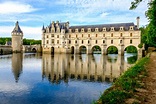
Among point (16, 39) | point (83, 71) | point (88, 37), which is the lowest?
point (83, 71)

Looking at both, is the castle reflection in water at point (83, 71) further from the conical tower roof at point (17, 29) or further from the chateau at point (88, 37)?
the conical tower roof at point (17, 29)

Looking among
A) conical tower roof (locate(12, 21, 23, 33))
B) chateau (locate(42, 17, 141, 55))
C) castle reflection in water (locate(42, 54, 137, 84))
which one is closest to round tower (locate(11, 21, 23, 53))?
conical tower roof (locate(12, 21, 23, 33))

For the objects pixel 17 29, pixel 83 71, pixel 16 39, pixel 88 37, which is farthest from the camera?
pixel 17 29

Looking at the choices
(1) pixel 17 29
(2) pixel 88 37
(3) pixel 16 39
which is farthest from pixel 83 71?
(1) pixel 17 29

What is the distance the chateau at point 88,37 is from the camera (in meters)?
57.1

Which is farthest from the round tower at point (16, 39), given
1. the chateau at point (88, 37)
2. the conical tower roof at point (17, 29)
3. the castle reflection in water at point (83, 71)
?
the castle reflection in water at point (83, 71)

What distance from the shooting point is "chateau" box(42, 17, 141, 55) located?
187 feet

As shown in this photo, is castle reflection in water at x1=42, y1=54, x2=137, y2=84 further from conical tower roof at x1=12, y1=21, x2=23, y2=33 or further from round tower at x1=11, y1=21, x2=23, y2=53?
conical tower roof at x1=12, y1=21, x2=23, y2=33

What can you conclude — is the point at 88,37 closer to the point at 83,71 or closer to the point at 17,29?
the point at 17,29

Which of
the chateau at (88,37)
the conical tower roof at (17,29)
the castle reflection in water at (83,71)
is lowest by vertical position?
the castle reflection in water at (83,71)

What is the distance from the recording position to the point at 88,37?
6291 cm

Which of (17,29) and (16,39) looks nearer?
(16,39)

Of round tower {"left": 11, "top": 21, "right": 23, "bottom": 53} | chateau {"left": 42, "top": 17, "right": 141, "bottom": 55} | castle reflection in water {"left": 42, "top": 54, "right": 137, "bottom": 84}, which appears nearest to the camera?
castle reflection in water {"left": 42, "top": 54, "right": 137, "bottom": 84}

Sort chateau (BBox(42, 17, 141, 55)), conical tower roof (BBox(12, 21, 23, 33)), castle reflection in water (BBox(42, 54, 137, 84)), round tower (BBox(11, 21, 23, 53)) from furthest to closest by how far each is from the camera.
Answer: conical tower roof (BBox(12, 21, 23, 33)) < round tower (BBox(11, 21, 23, 53)) < chateau (BBox(42, 17, 141, 55)) < castle reflection in water (BBox(42, 54, 137, 84))
